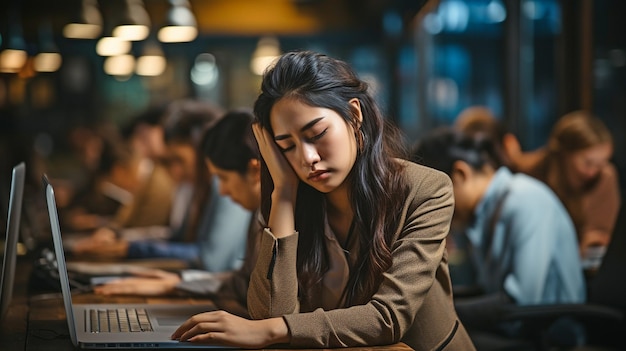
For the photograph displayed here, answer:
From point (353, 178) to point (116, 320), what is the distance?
2.15 ft

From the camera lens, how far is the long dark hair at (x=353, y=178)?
1.93 meters

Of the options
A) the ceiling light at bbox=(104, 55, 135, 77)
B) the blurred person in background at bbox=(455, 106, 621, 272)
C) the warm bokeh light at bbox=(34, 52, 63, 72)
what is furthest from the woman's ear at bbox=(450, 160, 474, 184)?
the warm bokeh light at bbox=(34, 52, 63, 72)

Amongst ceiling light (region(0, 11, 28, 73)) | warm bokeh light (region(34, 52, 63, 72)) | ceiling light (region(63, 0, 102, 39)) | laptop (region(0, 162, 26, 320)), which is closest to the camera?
laptop (region(0, 162, 26, 320))

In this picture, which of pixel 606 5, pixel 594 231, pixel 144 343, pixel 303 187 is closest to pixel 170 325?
pixel 144 343

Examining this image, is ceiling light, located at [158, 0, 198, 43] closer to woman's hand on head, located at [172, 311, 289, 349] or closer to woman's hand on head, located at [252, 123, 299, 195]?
woman's hand on head, located at [252, 123, 299, 195]

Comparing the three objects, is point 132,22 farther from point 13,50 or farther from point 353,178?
point 353,178

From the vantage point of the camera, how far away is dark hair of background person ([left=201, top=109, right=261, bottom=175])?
2820 mm

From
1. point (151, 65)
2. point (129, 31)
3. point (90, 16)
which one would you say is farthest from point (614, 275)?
point (151, 65)

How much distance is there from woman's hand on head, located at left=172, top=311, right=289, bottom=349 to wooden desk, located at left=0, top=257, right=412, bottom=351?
15cm

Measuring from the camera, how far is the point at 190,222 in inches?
185

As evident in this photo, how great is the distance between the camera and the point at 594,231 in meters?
4.67

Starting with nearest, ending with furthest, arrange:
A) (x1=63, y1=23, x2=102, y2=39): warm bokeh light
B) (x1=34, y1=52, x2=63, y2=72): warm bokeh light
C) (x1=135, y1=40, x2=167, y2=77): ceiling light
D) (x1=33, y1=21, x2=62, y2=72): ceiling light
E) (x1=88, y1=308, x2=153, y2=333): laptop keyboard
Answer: (x1=88, y1=308, x2=153, y2=333): laptop keyboard < (x1=63, y1=23, x2=102, y2=39): warm bokeh light < (x1=135, y1=40, x2=167, y2=77): ceiling light < (x1=33, y1=21, x2=62, y2=72): ceiling light < (x1=34, y1=52, x2=63, y2=72): warm bokeh light

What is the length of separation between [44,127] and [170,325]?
387 inches

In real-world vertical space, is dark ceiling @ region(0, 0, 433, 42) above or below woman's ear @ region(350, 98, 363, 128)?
below
